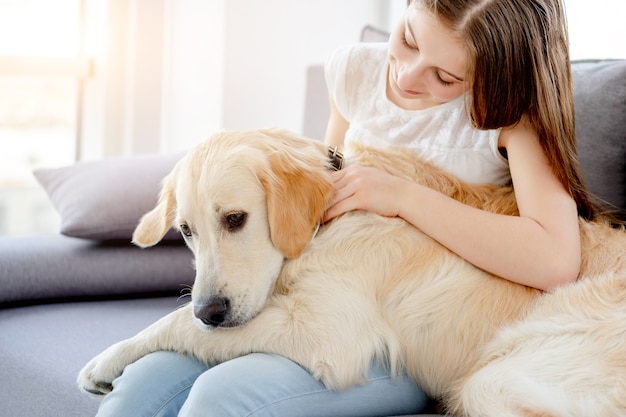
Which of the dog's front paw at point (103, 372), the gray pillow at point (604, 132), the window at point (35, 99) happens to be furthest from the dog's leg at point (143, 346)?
the window at point (35, 99)

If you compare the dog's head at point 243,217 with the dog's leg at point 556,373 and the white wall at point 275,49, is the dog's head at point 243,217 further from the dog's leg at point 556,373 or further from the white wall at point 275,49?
the white wall at point 275,49

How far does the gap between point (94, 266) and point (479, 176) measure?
3.98ft

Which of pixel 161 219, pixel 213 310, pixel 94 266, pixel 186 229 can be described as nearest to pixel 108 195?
pixel 94 266

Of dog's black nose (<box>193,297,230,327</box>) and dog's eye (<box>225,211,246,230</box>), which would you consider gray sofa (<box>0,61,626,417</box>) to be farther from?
dog's eye (<box>225,211,246,230</box>)

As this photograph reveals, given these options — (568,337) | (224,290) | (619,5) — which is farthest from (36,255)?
(619,5)

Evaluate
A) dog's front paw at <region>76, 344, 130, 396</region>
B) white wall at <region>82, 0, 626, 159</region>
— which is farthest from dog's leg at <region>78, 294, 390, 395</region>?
white wall at <region>82, 0, 626, 159</region>

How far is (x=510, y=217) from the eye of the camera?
5.37 feet

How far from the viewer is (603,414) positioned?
1.32 metres

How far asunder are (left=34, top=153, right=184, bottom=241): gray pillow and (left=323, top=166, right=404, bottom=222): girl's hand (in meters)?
0.88

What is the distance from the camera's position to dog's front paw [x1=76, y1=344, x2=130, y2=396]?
5.25 feet

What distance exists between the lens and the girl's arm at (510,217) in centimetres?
158

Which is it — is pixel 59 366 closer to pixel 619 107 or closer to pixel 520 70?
pixel 520 70

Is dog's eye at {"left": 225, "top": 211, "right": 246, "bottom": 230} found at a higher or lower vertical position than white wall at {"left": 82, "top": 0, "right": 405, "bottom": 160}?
lower

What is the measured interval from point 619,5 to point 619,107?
1.19 metres
